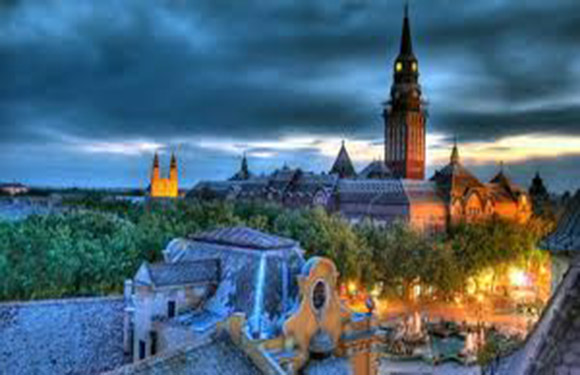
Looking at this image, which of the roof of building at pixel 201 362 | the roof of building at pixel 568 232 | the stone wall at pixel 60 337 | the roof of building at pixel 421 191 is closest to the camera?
the roof of building at pixel 568 232

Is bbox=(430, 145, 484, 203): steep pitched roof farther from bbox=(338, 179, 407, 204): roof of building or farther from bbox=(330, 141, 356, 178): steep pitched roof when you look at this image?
bbox=(330, 141, 356, 178): steep pitched roof

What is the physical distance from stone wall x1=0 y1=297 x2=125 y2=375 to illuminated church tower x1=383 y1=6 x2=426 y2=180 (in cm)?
8596

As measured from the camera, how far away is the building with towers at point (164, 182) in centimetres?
14825

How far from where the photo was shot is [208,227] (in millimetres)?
51406

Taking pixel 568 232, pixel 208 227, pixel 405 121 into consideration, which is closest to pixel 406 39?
pixel 405 121

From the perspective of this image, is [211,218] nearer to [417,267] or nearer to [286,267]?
[417,267]

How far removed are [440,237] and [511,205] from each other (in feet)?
96.0

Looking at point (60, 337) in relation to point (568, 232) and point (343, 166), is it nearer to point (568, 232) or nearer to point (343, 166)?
point (568, 232)

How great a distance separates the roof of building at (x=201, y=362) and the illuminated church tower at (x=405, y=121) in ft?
300

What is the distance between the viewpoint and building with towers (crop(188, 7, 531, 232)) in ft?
250

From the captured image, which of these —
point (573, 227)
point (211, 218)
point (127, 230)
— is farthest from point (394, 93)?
point (573, 227)

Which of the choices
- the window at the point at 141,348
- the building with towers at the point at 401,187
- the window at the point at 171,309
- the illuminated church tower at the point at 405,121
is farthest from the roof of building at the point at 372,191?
the window at the point at 141,348

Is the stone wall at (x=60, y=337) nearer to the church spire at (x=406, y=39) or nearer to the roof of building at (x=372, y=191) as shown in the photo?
the roof of building at (x=372, y=191)

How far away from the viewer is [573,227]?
6895mm
